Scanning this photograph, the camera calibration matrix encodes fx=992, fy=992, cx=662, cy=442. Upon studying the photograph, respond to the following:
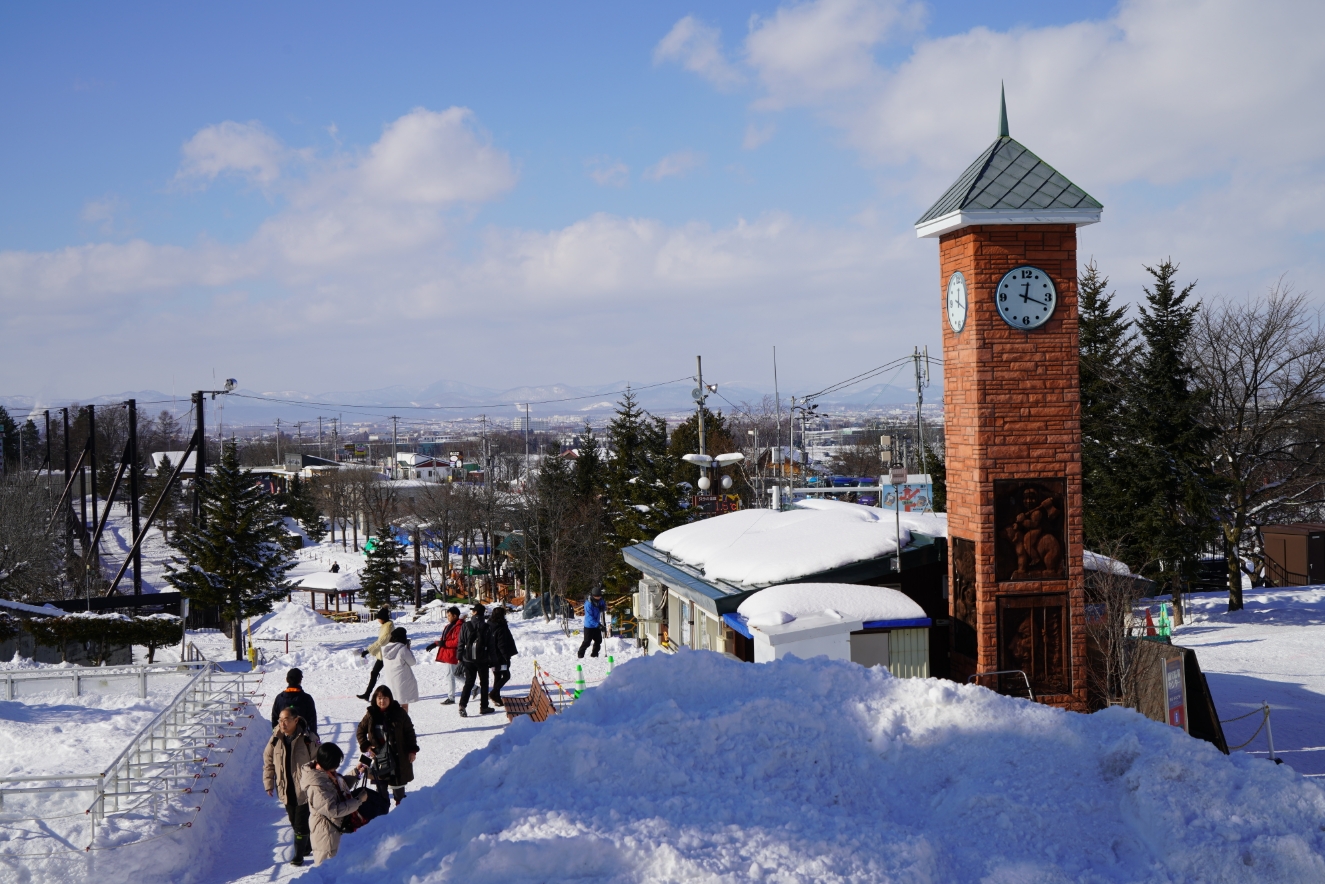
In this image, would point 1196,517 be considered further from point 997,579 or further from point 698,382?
point 997,579

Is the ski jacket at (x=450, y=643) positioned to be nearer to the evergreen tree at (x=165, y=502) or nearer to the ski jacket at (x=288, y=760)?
the ski jacket at (x=288, y=760)

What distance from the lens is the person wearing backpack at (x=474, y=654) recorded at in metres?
12.1

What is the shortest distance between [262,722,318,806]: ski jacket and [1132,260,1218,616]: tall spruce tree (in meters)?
21.5

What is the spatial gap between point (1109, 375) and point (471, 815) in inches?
1054

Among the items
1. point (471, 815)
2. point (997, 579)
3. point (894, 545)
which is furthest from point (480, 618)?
point (471, 815)

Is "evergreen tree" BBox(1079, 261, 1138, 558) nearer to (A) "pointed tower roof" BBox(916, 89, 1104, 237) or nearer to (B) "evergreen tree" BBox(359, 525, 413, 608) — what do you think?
(A) "pointed tower roof" BBox(916, 89, 1104, 237)

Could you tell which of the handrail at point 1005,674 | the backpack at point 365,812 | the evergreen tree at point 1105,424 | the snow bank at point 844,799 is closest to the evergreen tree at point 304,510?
the evergreen tree at point 1105,424

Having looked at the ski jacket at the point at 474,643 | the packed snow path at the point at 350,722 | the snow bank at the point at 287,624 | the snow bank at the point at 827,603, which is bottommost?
the snow bank at the point at 287,624

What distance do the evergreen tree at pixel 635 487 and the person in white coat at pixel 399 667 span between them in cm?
2208

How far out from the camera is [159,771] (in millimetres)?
9344

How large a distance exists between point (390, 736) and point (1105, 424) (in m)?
24.2

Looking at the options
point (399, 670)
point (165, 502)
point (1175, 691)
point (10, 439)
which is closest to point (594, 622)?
point (399, 670)

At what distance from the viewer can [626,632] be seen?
2838 centimetres

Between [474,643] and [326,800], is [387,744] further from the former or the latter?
[474,643]
